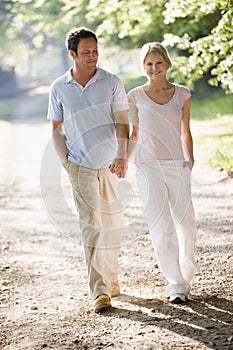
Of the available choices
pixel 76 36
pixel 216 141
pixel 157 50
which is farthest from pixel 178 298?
pixel 216 141

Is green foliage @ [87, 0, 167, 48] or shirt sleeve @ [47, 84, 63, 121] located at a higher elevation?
green foliage @ [87, 0, 167, 48]

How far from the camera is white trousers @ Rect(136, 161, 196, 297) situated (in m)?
5.51

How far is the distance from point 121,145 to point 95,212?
532 mm

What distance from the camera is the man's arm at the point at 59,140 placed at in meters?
5.56

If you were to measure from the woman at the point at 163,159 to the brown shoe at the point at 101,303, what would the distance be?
46cm

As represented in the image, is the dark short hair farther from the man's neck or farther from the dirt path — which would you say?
the dirt path

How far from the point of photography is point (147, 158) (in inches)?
218

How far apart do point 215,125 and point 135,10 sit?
5.71m

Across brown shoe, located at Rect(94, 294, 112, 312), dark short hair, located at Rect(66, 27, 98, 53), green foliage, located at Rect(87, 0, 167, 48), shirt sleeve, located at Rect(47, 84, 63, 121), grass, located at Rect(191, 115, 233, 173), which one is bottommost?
brown shoe, located at Rect(94, 294, 112, 312)

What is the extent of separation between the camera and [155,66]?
549cm

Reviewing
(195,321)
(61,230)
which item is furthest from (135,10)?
(195,321)

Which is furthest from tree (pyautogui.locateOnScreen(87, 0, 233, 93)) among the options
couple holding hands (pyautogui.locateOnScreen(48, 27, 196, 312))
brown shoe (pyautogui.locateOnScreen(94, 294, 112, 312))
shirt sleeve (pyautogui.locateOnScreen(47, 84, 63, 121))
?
brown shoe (pyautogui.locateOnScreen(94, 294, 112, 312))

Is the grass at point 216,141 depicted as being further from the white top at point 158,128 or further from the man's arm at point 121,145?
the man's arm at point 121,145

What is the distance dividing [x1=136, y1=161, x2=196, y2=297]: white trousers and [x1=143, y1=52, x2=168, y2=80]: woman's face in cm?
66
